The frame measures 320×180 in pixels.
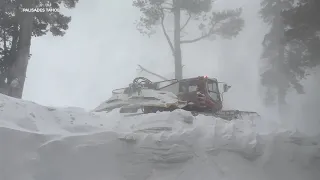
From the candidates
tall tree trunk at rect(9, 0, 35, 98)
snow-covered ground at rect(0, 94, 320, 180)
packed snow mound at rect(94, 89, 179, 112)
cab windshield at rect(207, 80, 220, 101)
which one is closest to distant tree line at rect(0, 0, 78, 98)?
tall tree trunk at rect(9, 0, 35, 98)

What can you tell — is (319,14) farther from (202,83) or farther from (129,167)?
(129,167)

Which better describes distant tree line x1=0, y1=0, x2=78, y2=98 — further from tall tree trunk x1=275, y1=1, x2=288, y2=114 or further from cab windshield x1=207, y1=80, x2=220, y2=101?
tall tree trunk x1=275, y1=1, x2=288, y2=114

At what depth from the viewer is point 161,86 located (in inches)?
289

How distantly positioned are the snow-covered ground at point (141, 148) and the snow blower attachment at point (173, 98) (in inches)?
55.8

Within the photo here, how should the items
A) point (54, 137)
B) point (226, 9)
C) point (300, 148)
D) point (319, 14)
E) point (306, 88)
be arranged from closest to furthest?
1. point (54, 137)
2. point (300, 148)
3. point (319, 14)
4. point (306, 88)
5. point (226, 9)

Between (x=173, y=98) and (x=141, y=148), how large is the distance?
2569 millimetres

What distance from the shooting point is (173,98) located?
6.07 m

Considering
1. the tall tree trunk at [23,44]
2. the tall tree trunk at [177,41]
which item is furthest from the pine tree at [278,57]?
the tall tree trunk at [23,44]

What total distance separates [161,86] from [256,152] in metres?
3.52

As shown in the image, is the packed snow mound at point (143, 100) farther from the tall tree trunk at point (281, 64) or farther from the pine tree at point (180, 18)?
the pine tree at point (180, 18)

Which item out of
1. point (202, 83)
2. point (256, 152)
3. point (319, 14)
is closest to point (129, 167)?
point (256, 152)

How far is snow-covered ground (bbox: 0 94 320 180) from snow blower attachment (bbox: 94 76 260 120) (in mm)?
1417

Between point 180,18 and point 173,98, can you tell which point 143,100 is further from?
point 180,18

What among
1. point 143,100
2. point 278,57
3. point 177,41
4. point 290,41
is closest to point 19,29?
point 143,100
